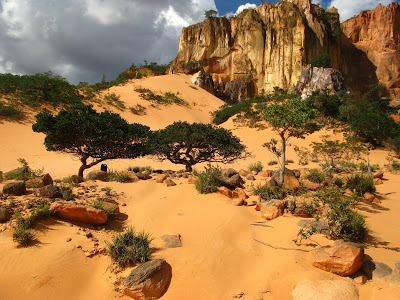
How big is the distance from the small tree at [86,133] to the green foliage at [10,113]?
15093 millimetres

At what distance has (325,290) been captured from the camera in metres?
3.52

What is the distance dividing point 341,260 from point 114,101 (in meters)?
30.9

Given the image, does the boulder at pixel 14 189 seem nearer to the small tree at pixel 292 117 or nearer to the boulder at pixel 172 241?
the boulder at pixel 172 241

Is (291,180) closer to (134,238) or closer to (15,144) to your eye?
(134,238)

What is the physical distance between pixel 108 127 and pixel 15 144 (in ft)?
41.7

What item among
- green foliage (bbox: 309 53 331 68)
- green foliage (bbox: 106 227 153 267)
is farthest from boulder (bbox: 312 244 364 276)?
green foliage (bbox: 309 53 331 68)

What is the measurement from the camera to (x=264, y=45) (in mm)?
44625

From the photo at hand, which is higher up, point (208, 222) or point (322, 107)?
point (322, 107)

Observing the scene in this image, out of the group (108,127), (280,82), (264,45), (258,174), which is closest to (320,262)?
(258,174)

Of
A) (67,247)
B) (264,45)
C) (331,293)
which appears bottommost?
(331,293)

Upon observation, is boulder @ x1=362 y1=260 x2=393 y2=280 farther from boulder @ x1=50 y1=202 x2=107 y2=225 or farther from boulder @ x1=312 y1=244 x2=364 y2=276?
boulder @ x1=50 y1=202 x2=107 y2=225

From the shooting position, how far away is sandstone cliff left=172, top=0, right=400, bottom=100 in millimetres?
42656

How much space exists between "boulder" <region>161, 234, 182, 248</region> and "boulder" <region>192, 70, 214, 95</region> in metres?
39.7

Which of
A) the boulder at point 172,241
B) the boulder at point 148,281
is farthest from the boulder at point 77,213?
the boulder at point 148,281
